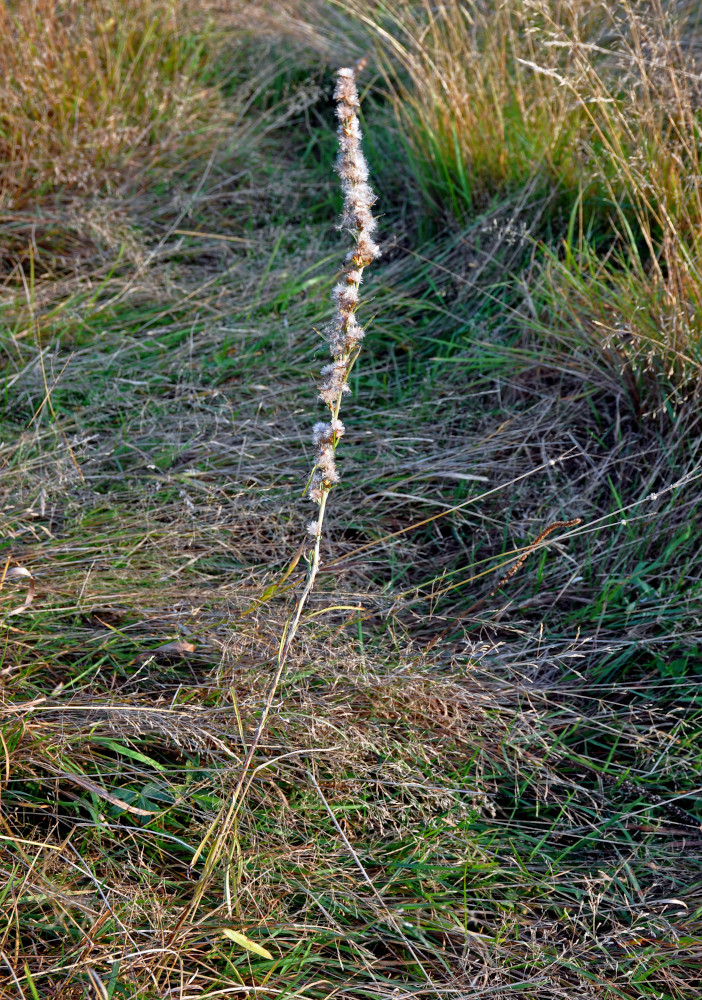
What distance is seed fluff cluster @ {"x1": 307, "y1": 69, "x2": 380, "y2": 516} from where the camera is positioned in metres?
1.09

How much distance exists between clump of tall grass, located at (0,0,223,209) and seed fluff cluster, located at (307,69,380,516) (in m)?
2.13

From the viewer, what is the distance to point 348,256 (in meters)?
1.13

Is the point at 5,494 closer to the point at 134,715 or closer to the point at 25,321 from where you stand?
the point at 134,715

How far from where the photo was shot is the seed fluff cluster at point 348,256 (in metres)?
1.09

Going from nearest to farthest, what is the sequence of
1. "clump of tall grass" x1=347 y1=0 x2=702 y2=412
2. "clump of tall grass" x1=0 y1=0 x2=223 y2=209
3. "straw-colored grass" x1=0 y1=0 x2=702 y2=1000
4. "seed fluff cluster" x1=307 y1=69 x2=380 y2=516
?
"seed fluff cluster" x1=307 y1=69 x2=380 y2=516, "straw-colored grass" x1=0 y1=0 x2=702 y2=1000, "clump of tall grass" x1=347 y1=0 x2=702 y2=412, "clump of tall grass" x1=0 y1=0 x2=223 y2=209

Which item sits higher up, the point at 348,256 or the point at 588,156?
the point at 348,256

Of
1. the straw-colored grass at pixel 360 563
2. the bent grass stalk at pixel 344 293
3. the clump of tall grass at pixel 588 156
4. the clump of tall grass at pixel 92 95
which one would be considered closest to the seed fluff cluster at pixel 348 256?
the bent grass stalk at pixel 344 293

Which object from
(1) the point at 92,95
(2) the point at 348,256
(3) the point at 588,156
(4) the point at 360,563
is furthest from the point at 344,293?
(1) the point at 92,95

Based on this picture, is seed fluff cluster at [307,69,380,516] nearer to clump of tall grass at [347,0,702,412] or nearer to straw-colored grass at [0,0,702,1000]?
straw-colored grass at [0,0,702,1000]

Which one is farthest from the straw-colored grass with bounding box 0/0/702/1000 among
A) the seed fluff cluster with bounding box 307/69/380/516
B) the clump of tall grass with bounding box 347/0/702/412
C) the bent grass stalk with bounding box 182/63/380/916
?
the seed fluff cluster with bounding box 307/69/380/516

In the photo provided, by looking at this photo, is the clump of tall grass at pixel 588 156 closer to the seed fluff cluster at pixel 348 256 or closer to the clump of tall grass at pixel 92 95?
the clump of tall grass at pixel 92 95

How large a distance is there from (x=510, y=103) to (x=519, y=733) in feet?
6.88

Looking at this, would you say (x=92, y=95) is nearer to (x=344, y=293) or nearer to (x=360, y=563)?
(x=360, y=563)

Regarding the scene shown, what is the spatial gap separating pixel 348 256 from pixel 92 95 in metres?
2.50
